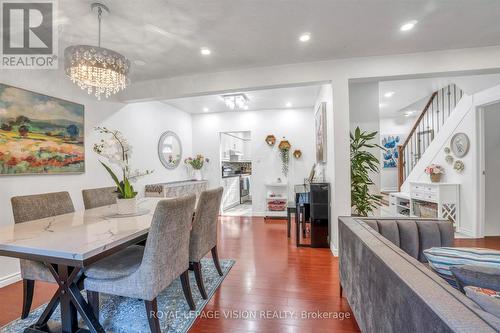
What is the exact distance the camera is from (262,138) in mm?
5562

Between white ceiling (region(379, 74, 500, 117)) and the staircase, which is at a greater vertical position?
white ceiling (region(379, 74, 500, 117))

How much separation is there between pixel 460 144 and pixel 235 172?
5516 mm

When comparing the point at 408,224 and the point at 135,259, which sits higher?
the point at 408,224

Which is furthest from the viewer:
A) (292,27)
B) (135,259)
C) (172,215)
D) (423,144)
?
(423,144)

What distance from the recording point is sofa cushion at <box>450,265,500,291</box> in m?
0.85

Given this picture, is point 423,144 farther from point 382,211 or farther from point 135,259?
point 135,259

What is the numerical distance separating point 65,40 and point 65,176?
1.62m

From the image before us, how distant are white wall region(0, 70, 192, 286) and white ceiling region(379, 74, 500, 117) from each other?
14.4 feet

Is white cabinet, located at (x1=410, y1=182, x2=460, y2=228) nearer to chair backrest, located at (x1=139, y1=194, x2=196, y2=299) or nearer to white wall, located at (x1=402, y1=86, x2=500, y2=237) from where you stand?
white wall, located at (x1=402, y1=86, x2=500, y2=237)

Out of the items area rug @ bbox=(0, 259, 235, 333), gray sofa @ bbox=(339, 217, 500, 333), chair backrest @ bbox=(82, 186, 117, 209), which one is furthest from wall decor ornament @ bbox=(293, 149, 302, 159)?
chair backrest @ bbox=(82, 186, 117, 209)

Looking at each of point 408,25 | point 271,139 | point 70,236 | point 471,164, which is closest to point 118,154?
point 70,236

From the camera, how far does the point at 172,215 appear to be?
1496mm

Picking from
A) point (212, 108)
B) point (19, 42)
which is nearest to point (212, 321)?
point (19, 42)

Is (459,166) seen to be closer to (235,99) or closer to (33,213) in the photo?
(235,99)
